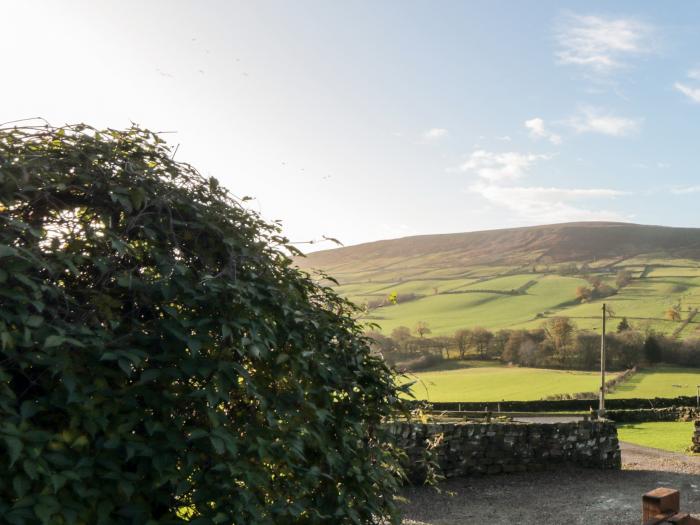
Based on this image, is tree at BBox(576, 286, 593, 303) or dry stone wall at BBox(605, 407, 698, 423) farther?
tree at BBox(576, 286, 593, 303)

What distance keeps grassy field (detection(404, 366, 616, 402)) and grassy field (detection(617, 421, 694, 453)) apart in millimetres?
9757

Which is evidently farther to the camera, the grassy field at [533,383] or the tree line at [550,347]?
the tree line at [550,347]

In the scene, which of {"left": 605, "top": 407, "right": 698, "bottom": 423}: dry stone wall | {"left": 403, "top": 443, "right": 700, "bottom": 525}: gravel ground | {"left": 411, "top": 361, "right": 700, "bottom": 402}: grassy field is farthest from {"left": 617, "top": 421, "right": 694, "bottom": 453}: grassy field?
{"left": 411, "top": 361, "right": 700, "bottom": 402}: grassy field

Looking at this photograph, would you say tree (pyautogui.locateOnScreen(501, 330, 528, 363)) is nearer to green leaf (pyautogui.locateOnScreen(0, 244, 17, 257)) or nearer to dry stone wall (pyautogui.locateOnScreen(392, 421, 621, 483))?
dry stone wall (pyautogui.locateOnScreen(392, 421, 621, 483))

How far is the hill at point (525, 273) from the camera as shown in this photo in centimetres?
7031

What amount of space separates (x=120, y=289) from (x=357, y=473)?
1.45 meters

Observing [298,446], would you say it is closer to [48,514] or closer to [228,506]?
[228,506]

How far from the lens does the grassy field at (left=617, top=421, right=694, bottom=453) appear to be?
23.4m

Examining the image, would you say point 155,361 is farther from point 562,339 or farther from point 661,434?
point 562,339

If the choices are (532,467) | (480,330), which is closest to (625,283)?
(480,330)

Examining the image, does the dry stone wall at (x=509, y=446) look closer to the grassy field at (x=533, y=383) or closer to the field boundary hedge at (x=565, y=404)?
the field boundary hedge at (x=565, y=404)

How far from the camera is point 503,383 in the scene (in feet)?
159

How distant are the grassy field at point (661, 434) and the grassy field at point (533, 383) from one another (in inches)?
350

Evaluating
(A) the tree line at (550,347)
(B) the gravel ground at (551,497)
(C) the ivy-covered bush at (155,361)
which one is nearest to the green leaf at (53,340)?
(C) the ivy-covered bush at (155,361)
